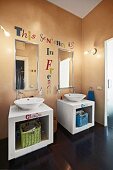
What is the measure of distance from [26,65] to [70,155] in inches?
72.8

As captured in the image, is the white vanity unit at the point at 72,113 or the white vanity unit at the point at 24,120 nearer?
the white vanity unit at the point at 24,120

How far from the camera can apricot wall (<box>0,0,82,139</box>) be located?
82.4 inches

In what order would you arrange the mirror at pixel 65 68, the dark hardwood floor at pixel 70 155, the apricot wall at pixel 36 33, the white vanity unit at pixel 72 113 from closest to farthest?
the dark hardwood floor at pixel 70 155 < the apricot wall at pixel 36 33 < the white vanity unit at pixel 72 113 < the mirror at pixel 65 68

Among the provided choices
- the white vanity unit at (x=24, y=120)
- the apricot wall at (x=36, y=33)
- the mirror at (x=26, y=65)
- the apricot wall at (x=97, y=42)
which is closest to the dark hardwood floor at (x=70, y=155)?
the white vanity unit at (x=24, y=120)

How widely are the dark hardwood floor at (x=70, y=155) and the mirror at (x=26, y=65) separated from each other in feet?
3.80

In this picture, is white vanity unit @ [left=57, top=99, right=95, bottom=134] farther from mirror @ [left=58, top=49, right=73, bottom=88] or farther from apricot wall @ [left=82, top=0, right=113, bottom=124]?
mirror @ [left=58, top=49, right=73, bottom=88]

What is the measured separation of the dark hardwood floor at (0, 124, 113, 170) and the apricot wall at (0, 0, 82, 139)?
77cm

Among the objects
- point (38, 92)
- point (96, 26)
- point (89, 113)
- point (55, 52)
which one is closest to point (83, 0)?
point (96, 26)

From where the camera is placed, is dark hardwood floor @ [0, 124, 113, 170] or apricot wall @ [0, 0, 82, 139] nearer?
dark hardwood floor @ [0, 124, 113, 170]

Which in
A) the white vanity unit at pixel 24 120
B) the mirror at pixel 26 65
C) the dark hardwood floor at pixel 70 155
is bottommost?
the dark hardwood floor at pixel 70 155

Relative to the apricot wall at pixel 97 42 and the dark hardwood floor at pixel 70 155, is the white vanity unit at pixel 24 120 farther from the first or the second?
the apricot wall at pixel 97 42

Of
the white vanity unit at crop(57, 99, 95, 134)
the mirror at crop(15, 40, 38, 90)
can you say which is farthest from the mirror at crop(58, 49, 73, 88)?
the mirror at crop(15, 40, 38, 90)

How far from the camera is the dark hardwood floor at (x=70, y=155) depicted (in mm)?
1493

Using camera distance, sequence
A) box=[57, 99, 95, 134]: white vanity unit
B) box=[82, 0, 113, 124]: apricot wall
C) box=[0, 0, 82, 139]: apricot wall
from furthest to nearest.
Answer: box=[82, 0, 113, 124]: apricot wall
box=[57, 99, 95, 134]: white vanity unit
box=[0, 0, 82, 139]: apricot wall
